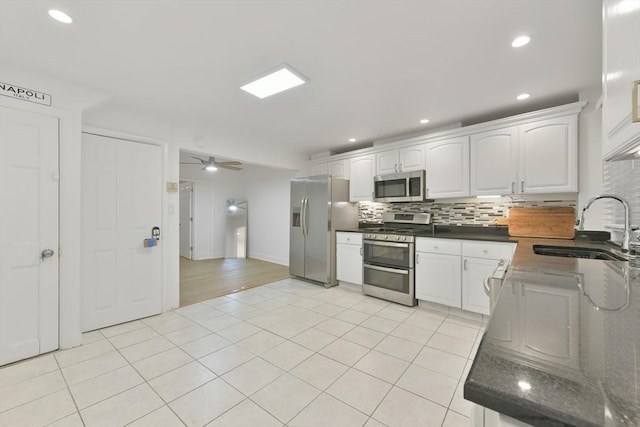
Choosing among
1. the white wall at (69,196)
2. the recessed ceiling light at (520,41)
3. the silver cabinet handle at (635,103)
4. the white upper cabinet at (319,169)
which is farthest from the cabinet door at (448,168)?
the white wall at (69,196)

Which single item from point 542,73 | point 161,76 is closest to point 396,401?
point 542,73

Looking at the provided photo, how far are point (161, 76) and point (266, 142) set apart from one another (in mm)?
2106

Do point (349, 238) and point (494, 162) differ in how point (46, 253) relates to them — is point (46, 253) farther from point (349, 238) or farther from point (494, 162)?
point (494, 162)

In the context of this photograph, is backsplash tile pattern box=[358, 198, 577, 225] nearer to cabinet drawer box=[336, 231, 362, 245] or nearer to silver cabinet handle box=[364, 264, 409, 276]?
cabinet drawer box=[336, 231, 362, 245]

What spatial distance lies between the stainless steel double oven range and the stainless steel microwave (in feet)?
1.04

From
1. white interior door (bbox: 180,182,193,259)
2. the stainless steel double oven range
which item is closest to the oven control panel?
the stainless steel double oven range

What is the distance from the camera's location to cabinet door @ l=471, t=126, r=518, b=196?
2854 millimetres

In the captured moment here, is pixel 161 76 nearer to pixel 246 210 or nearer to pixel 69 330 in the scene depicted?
pixel 69 330

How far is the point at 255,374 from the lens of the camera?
1932 mm

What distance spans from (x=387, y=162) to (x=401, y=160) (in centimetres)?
22

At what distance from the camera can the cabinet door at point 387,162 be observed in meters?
3.82

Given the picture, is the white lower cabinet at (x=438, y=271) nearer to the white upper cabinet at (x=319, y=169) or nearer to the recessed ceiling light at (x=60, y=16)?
the white upper cabinet at (x=319, y=169)

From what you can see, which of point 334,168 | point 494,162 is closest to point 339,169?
point 334,168

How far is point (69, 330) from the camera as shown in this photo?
7.66ft
